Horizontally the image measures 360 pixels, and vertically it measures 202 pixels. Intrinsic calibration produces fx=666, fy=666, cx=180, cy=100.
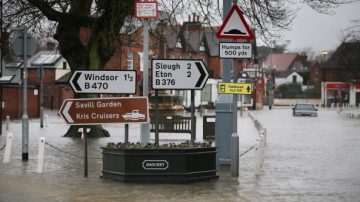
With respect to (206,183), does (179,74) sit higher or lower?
higher

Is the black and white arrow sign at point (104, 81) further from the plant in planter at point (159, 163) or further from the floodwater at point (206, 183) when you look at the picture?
the floodwater at point (206, 183)

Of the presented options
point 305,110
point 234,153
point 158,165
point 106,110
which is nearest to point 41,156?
point 106,110

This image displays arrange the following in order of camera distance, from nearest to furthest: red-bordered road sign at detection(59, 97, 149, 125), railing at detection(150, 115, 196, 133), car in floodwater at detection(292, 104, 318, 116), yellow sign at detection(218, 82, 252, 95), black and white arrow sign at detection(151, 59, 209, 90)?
red-bordered road sign at detection(59, 97, 149, 125)
black and white arrow sign at detection(151, 59, 209, 90)
yellow sign at detection(218, 82, 252, 95)
railing at detection(150, 115, 196, 133)
car in floodwater at detection(292, 104, 318, 116)

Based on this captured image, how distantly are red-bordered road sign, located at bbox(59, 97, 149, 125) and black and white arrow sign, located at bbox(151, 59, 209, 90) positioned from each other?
681 millimetres

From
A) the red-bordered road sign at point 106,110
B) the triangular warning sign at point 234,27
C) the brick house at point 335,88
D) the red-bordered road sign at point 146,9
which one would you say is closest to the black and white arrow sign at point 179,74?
the red-bordered road sign at point 106,110

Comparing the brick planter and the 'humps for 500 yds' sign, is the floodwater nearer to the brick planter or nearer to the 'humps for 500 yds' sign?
the brick planter

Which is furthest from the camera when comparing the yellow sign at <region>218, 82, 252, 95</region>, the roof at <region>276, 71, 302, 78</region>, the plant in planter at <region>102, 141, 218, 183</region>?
the roof at <region>276, 71, 302, 78</region>

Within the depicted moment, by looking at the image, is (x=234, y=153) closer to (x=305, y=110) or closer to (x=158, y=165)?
(x=158, y=165)

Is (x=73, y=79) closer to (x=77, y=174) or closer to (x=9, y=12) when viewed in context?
(x=77, y=174)

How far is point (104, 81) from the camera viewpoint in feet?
44.9

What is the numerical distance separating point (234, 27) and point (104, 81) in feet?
9.46

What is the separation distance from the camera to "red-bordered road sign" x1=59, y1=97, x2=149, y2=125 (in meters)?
13.2

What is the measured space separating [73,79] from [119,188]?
109 inches

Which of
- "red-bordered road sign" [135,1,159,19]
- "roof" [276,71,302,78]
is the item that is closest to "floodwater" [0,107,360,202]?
"red-bordered road sign" [135,1,159,19]
